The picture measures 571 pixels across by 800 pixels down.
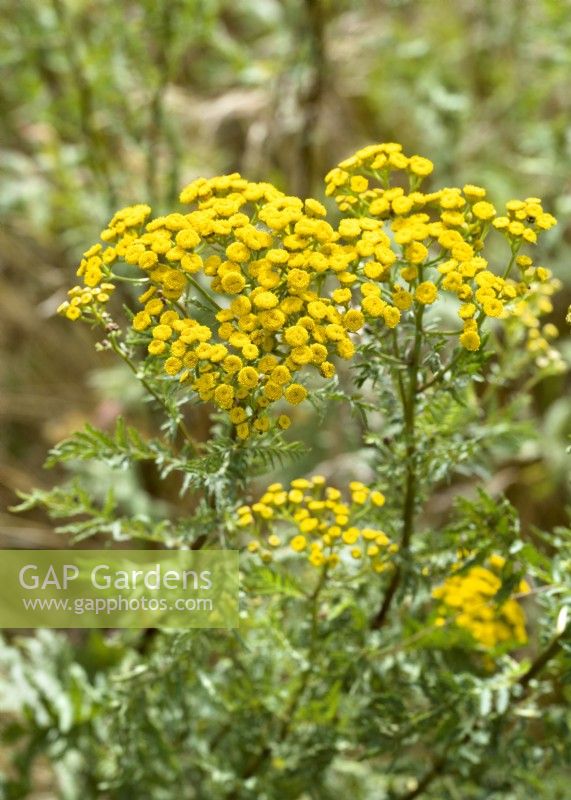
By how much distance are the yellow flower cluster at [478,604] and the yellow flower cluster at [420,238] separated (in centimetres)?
47

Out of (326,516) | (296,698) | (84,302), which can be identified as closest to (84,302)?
(84,302)

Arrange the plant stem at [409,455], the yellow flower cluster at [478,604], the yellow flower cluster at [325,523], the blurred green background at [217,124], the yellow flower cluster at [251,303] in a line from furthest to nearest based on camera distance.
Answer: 1. the blurred green background at [217,124]
2. the yellow flower cluster at [478,604]
3. the yellow flower cluster at [325,523]
4. the plant stem at [409,455]
5. the yellow flower cluster at [251,303]

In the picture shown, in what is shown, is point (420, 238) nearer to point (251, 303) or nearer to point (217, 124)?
point (251, 303)

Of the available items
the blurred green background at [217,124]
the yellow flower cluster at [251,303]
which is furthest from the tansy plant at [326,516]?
the blurred green background at [217,124]

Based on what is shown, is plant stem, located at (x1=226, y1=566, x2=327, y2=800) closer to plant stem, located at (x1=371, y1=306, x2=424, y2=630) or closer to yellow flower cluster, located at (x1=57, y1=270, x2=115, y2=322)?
plant stem, located at (x1=371, y1=306, x2=424, y2=630)

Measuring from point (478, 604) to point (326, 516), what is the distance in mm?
272

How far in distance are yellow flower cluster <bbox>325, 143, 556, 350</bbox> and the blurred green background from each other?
0.61m

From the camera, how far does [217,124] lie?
293 centimetres

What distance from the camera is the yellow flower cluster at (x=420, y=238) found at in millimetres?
979

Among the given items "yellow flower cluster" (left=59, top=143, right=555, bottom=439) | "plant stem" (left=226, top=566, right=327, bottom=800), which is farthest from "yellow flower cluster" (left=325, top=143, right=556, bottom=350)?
"plant stem" (left=226, top=566, right=327, bottom=800)

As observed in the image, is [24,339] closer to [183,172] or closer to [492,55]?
[183,172]

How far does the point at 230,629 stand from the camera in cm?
125

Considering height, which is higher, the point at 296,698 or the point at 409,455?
the point at 409,455

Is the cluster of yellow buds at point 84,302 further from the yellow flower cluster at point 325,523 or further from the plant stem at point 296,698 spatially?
the plant stem at point 296,698
